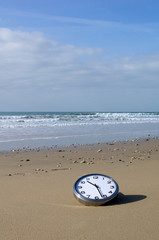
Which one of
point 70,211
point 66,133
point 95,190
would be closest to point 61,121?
point 66,133

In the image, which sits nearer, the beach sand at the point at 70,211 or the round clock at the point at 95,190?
the beach sand at the point at 70,211

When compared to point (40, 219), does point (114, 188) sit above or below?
above

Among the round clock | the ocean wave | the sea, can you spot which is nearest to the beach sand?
the round clock

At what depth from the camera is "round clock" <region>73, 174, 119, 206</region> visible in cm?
312

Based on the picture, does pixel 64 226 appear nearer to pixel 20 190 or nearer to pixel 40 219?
pixel 40 219

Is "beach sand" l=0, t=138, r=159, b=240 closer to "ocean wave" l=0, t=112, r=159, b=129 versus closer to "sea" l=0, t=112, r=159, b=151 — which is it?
"sea" l=0, t=112, r=159, b=151

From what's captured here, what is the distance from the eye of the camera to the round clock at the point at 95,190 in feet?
10.2

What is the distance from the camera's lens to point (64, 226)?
8.73 ft

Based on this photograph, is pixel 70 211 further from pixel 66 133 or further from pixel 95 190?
pixel 66 133

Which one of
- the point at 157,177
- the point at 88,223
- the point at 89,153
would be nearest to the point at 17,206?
the point at 88,223

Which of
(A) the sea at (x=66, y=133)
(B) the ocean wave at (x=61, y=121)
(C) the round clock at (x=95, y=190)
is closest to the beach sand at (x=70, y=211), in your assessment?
(C) the round clock at (x=95, y=190)

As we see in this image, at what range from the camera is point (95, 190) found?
10.7 ft

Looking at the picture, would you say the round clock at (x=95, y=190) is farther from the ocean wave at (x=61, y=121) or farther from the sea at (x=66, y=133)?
the ocean wave at (x=61, y=121)

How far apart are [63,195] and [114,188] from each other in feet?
2.56
